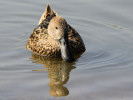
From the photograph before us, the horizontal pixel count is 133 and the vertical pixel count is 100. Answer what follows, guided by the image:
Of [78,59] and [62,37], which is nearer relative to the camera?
[62,37]

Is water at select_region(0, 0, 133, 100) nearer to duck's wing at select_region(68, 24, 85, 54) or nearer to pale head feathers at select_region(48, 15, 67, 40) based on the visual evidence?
duck's wing at select_region(68, 24, 85, 54)

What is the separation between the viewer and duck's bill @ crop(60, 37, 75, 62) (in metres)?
7.16

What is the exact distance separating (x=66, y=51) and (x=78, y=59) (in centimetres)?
58

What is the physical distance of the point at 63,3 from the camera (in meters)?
10.5

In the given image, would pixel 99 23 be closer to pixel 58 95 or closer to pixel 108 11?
pixel 108 11

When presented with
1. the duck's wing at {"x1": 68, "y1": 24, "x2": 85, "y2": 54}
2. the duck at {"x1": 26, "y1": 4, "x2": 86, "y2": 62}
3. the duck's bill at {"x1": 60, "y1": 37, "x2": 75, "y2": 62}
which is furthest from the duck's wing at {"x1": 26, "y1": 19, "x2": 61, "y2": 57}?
the duck's bill at {"x1": 60, "y1": 37, "x2": 75, "y2": 62}

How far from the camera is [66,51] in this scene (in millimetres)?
7195

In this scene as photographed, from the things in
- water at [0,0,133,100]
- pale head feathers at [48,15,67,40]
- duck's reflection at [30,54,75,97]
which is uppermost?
pale head feathers at [48,15,67,40]


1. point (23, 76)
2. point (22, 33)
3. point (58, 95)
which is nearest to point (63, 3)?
point (22, 33)

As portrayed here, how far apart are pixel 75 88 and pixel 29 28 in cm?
385

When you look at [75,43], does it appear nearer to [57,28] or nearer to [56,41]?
[56,41]

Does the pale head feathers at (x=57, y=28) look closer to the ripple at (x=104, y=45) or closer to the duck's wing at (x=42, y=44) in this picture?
the duck's wing at (x=42, y=44)

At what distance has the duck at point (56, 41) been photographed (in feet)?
23.7

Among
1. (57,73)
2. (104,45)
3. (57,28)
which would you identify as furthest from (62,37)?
(104,45)
